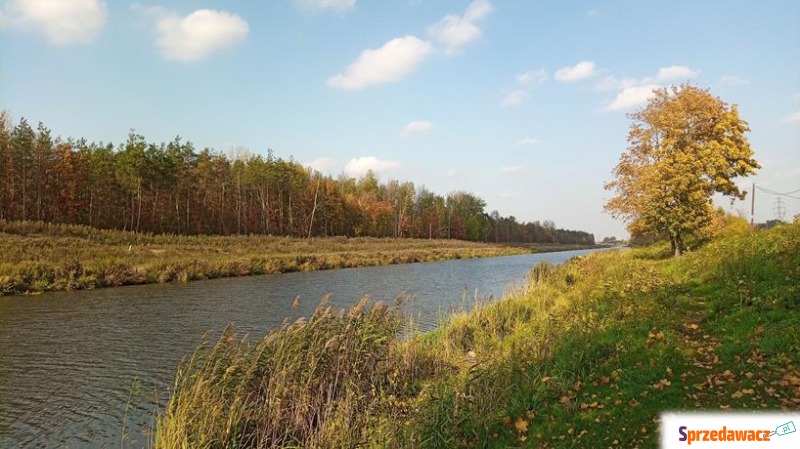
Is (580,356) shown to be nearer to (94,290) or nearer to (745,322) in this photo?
(745,322)

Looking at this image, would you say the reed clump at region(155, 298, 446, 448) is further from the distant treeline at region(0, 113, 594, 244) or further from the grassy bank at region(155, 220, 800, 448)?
the distant treeline at region(0, 113, 594, 244)

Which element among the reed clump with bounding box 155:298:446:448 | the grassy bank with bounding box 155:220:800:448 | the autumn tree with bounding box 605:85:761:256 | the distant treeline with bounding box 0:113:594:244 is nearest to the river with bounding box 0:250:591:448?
the reed clump with bounding box 155:298:446:448

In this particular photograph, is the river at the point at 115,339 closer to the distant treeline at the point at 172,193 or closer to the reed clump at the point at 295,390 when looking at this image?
the reed clump at the point at 295,390

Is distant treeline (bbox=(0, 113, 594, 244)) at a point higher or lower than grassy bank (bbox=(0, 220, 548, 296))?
higher

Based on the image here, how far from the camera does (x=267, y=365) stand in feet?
26.5

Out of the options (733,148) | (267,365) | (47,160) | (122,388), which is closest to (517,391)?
(267,365)

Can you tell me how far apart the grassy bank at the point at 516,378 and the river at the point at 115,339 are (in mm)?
2127

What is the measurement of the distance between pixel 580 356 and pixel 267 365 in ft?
17.7

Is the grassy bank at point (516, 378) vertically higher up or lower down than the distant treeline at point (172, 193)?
lower down

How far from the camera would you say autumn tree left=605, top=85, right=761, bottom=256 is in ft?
79.0

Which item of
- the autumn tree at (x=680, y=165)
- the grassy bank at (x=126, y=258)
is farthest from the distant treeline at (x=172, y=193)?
the autumn tree at (x=680, y=165)

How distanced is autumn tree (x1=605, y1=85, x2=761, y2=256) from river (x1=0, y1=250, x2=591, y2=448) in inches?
399

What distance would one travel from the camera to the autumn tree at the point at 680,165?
79.0 ft

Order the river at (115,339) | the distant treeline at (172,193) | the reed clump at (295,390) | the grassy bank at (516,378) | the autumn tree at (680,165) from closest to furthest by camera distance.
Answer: the grassy bank at (516,378)
the reed clump at (295,390)
the river at (115,339)
the autumn tree at (680,165)
the distant treeline at (172,193)
